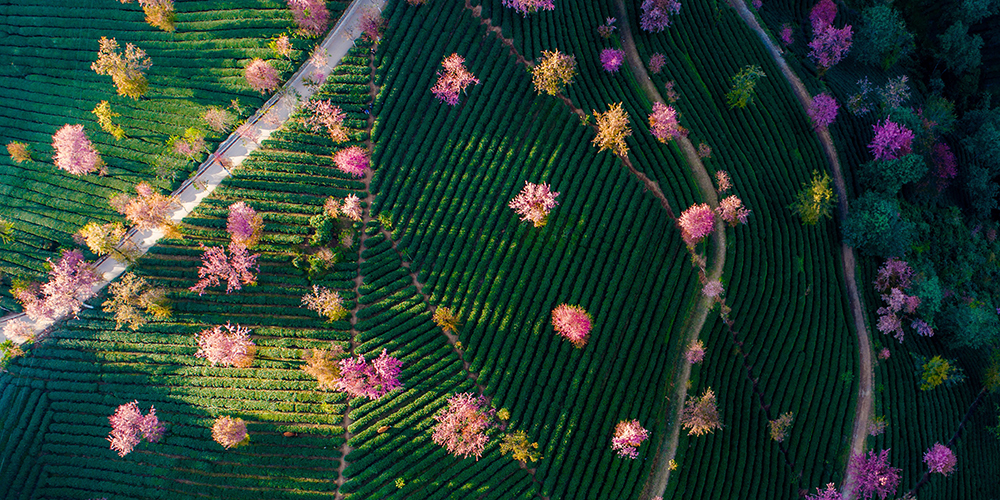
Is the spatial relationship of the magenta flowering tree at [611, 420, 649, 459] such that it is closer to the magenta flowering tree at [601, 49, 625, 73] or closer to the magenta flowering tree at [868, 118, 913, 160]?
the magenta flowering tree at [601, 49, 625, 73]

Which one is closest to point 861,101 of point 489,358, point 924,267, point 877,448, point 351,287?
point 924,267

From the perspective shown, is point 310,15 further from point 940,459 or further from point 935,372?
point 940,459

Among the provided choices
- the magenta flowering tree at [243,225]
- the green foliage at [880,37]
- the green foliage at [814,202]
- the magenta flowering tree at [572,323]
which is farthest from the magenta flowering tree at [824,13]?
the magenta flowering tree at [243,225]

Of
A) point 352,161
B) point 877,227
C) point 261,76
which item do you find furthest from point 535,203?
point 877,227

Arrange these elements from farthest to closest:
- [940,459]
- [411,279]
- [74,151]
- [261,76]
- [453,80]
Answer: [940,459] → [453,80] → [261,76] → [411,279] → [74,151]

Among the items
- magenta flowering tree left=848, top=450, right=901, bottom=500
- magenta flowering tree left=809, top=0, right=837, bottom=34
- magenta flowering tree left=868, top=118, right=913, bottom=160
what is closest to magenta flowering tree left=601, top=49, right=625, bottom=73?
magenta flowering tree left=809, top=0, right=837, bottom=34

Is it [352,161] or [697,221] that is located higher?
[352,161]

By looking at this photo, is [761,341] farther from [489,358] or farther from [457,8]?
[457,8]
